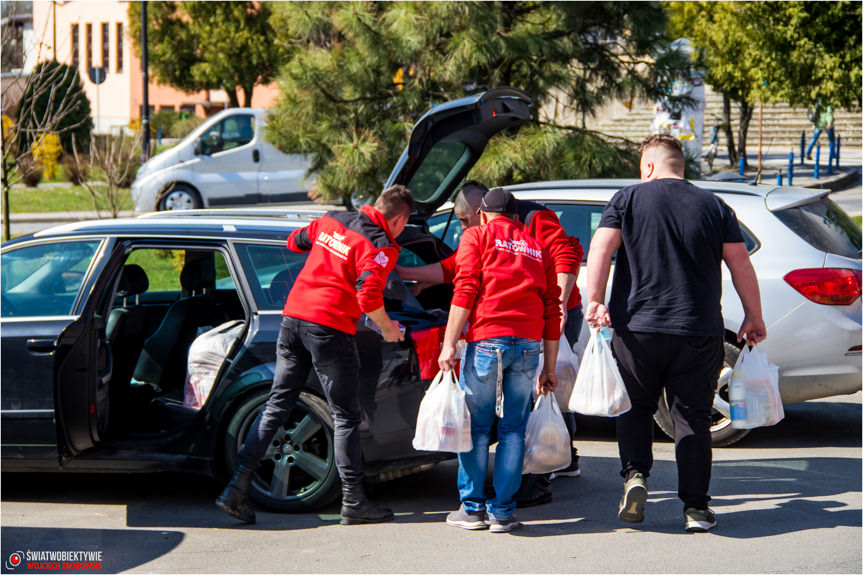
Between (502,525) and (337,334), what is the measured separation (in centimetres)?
125

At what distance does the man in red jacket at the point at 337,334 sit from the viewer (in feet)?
16.5

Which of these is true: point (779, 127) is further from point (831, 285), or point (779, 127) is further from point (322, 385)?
point (322, 385)

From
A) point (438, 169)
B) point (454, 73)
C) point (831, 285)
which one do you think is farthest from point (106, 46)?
point (831, 285)

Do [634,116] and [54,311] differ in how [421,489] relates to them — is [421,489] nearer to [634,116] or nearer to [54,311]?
[54,311]

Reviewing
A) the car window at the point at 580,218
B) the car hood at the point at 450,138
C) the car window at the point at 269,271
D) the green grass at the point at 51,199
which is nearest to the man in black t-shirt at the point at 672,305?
the car hood at the point at 450,138

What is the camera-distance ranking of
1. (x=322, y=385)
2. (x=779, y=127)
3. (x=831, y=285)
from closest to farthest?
1. (x=322, y=385)
2. (x=831, y=285)
3. (x=779, y=127)

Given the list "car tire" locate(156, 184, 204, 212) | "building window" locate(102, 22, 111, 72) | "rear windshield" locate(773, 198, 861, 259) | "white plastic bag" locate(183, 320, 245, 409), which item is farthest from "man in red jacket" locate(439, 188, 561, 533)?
"building window" locate(102, 22, 111, 72)

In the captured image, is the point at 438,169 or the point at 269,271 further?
the point at 438,169

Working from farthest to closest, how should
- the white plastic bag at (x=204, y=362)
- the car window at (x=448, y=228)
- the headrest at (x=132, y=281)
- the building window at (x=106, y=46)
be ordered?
the building window at (x=106, y=46)
the car window at (x=448, y=228)
the headrest at (x=132, y=281)
the white plastic bag at (x=204, y=362)

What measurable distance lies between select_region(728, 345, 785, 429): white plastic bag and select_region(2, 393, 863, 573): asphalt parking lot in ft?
1.73

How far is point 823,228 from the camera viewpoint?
22.1 feet

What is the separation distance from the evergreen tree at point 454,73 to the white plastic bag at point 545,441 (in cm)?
602

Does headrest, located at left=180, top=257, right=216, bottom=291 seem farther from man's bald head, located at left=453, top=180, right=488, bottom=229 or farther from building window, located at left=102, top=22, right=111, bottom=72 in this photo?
building window, located at left=102, top=22, right=111, bottom=72

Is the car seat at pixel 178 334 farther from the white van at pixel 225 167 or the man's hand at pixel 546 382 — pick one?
the white van at pixel 225 167
